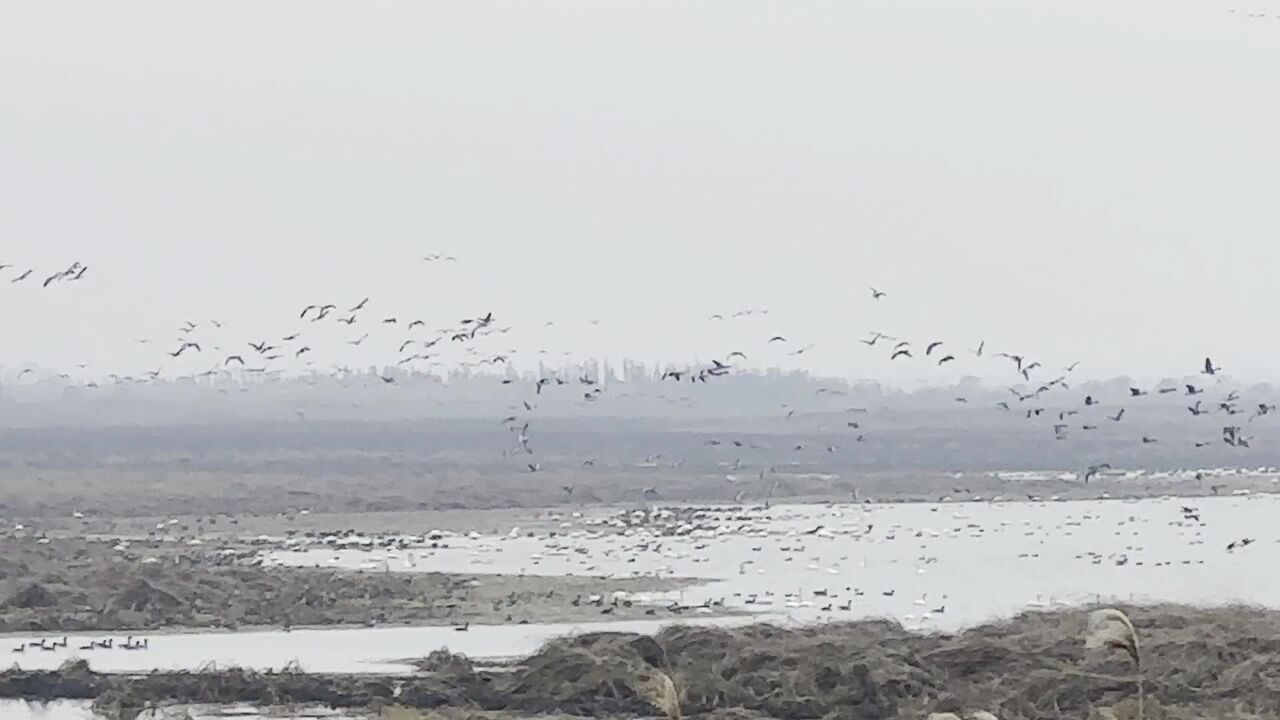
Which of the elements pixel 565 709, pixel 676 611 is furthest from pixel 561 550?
pixel 565 709

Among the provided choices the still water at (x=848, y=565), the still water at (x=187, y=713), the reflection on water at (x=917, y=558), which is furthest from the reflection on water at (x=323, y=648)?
the reflection on water at (x=917, y=558)

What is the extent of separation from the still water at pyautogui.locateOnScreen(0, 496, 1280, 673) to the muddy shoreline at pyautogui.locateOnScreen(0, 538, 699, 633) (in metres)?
1.06

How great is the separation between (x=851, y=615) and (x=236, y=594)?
990cm

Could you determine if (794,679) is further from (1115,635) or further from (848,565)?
(848,565)

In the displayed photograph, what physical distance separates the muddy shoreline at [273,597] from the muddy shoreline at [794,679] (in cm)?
703

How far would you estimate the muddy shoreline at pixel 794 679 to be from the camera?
67.5 ft

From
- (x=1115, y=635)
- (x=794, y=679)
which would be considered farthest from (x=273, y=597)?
(x=1115, y=635)

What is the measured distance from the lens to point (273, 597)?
3297 centimetres

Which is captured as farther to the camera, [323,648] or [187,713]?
[323,648]

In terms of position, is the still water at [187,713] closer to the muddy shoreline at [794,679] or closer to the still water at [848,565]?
the muddy shoreline at [794,679]

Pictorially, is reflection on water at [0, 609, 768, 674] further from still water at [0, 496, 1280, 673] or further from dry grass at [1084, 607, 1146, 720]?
dry grass at [1084, 607, 1146, 720]

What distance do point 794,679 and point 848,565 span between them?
17226 mm

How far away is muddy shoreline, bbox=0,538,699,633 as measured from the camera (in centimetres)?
3098

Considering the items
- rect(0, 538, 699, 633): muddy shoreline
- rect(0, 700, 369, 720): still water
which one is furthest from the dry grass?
rect(0, 538, 699, 633): muddy shoreline
